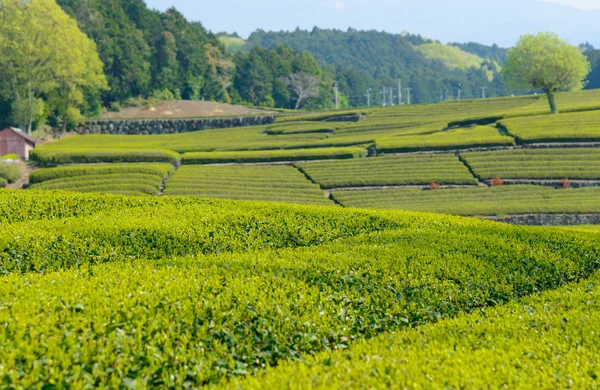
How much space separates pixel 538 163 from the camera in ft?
181

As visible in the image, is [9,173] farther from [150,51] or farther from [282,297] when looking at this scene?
[150,51]

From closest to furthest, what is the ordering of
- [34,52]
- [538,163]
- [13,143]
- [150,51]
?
[538,163] < [13,143] < [34,52] < [150,51]

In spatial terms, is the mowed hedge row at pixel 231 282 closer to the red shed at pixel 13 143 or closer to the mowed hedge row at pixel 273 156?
the mowed hedge row at pixel 273 156

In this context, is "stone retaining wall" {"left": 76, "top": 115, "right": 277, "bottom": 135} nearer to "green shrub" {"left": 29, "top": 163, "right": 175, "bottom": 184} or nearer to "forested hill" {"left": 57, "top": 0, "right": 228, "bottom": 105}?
"forested hill" {"left": 57, "top": 0, "right": 228, "bottom": 105}

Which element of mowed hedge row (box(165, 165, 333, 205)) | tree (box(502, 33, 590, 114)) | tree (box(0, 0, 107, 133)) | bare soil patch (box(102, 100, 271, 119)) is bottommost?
mowed hedge row (box(165, 165, 333, 205))

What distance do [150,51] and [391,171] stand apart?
82.8 meters

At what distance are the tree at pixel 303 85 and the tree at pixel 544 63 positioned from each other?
67.1 metres

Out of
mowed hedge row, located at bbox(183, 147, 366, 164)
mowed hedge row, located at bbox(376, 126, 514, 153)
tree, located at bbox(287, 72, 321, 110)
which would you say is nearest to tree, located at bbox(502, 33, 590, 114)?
mowed hedge row, located at bbox(376, 126, 514, 153)

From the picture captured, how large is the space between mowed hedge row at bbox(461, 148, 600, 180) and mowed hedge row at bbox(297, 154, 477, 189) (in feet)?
6.16

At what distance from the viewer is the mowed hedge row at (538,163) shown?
172 ft

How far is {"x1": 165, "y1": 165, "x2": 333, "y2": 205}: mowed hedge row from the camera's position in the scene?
49281 mm

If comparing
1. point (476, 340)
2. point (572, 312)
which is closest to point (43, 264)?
point (476, 340)

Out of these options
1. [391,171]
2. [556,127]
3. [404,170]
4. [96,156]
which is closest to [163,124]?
[96,156]

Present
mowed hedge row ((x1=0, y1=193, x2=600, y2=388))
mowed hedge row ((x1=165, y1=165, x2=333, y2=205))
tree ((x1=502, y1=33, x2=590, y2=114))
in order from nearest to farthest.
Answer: mowed hedge row ((x1=0, y1=193, x2=600, y2=388)), mowed hedge row ((x1=165, y1=165, x2=333, y2=205)), tree ((x1=502, y1=33, x2=590, y2=114))
